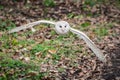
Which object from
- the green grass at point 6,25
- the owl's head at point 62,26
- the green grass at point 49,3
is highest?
the owl's head at point 62,26

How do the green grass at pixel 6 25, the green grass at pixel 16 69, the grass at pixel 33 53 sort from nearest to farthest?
the green grass at pixel 16 69 → the grass at pixel 33 53 → the green grass at pixel 6 25

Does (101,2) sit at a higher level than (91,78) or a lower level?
higher

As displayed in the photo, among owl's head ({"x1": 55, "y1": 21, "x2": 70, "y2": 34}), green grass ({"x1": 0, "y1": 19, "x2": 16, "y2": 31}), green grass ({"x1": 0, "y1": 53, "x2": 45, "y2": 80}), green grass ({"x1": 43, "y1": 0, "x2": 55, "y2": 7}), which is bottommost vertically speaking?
green grass ({"x1": 0, "y1": 53, "x2": 45, "y2": 80})

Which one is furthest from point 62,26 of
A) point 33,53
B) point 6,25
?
point 6,25

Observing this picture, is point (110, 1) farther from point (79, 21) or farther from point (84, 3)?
point (79, 21)

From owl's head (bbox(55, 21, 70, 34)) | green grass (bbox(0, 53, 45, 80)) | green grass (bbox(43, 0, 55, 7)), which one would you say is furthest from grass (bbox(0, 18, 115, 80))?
green grass (bbox(43, 0, 55, 7))

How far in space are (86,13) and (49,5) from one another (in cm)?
124

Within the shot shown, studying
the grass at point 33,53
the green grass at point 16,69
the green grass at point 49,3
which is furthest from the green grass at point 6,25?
the green grass at point 16,69

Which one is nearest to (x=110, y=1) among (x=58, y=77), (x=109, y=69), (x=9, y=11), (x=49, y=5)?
(x=49, y=5)

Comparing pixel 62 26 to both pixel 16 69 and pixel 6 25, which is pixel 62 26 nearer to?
pixel 16 69

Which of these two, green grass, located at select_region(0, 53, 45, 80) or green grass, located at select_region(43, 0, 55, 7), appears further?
green grass, located at select_region(43, 0, 55, 7)

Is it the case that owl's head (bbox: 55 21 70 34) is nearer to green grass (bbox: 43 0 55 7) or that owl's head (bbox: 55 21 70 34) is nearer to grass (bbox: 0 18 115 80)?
grass (bbox: 0 18 115 80)

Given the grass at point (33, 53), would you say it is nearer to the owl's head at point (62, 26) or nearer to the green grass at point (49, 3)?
the owl's head at point (62, 26)

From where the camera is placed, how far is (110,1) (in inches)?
513
